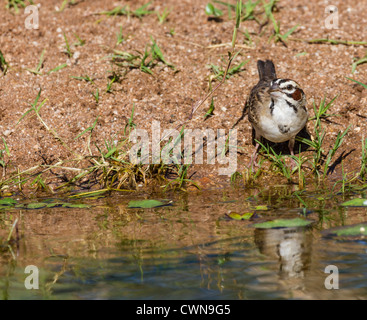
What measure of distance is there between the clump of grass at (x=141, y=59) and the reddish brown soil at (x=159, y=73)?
3.9 inches

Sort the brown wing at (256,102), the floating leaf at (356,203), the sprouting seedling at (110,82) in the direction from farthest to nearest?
the sprouting seedling at (110,82), the brown wing at (256,102), the floating leaf at (356,203)

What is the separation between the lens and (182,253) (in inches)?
180

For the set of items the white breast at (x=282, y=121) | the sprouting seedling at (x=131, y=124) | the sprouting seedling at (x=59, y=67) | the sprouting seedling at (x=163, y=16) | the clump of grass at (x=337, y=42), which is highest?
the sprouting seedling at (x=163, y=16)

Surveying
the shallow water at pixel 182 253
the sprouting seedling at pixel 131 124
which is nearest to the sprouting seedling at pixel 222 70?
the sprouting seedling at pixel 131 124

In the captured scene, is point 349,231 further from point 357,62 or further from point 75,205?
point 357,62

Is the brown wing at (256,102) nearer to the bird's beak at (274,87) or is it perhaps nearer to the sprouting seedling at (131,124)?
the bird's beak at (274,87)

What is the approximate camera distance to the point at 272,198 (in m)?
6.15

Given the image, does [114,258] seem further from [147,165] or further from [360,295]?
[147,165]

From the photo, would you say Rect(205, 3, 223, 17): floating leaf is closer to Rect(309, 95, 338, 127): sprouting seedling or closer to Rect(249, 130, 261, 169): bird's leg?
Rect(309, 95, 338, 127): sprouting seedling

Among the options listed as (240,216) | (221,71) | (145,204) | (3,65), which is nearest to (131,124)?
(221,71)

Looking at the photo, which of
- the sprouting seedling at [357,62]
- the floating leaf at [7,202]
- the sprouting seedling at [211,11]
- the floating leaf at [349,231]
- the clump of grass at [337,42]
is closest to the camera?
the floating leaf at [349,231]

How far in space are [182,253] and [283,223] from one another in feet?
3.49

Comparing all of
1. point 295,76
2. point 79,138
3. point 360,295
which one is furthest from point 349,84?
point 360,295

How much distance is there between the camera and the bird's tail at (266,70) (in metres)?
7.55
